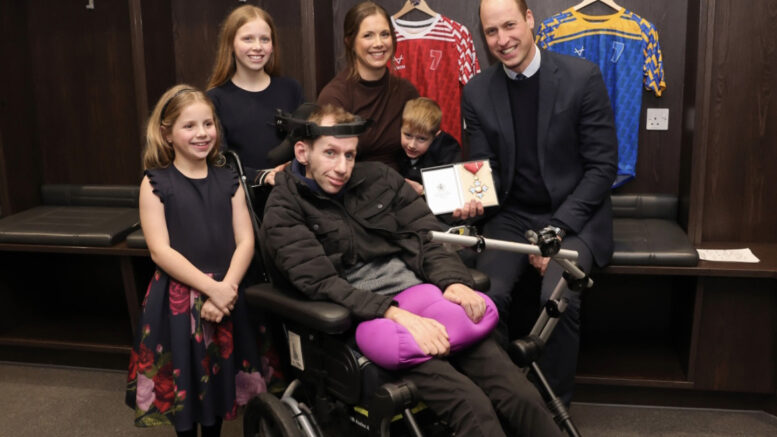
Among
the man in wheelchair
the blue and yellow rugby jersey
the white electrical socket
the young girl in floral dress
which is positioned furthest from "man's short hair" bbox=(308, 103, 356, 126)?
the white electrical socket

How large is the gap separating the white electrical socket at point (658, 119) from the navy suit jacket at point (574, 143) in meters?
0.81

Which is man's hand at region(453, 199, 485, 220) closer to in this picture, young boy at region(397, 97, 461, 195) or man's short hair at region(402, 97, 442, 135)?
young boy at region(397, 97, 461, 195)

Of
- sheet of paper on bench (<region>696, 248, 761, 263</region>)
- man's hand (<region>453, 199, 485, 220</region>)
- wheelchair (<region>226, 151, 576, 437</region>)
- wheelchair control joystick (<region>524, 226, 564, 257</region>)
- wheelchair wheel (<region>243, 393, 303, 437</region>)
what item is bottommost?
wheelchair wheel (<region>243, 393, 303, 437</region>)

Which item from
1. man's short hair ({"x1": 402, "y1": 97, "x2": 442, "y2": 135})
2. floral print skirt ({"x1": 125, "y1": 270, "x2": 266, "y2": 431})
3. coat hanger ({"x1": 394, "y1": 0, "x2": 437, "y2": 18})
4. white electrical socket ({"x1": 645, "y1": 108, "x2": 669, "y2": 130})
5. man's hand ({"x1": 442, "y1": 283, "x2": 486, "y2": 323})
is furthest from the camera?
coat hanger ({"x1": 394, "y1": 0, "x2": 437, "y2": 18})

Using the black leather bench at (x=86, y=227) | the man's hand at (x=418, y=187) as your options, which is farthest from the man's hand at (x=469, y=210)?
the black leather bench at (x=86, y=227)

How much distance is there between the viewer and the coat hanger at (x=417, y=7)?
11.6 ft

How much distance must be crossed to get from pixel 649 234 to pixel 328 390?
162 cm

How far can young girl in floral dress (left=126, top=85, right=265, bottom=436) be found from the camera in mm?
2326

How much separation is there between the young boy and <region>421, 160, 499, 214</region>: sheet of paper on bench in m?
0.10

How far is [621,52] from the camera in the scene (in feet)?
11.0

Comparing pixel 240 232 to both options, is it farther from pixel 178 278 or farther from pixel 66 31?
pixel 66 31

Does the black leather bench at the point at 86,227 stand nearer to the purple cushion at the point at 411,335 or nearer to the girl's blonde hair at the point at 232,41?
the girl's blonde hair at the point at 232,41

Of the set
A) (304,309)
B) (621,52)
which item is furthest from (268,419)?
(621,52)

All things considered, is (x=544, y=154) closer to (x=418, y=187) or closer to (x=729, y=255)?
(x=418, y=187)
